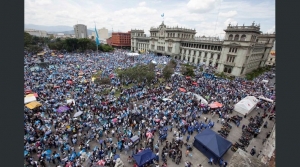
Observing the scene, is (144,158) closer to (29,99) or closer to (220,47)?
(29,99)

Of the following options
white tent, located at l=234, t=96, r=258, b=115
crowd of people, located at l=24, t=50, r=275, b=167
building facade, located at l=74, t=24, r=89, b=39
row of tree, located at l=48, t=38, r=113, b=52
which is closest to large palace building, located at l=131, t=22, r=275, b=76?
crowd of people, located at l=24, t=50, r=275, b=167

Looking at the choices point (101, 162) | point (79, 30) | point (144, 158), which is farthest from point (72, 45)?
point (79, 30)

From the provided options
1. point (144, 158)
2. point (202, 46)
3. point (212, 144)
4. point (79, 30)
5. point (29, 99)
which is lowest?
point (144, 158)

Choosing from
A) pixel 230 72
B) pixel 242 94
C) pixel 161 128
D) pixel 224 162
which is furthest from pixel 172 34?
pixel 224 162

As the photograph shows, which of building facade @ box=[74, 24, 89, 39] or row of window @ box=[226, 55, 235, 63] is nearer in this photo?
row of window @ box=[226, 55, 235, 63]

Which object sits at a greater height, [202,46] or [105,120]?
[202,46]

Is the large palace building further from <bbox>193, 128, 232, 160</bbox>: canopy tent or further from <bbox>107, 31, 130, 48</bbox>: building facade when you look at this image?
<bbox>193, 128, 232, 160</bbox>: canopy tent
